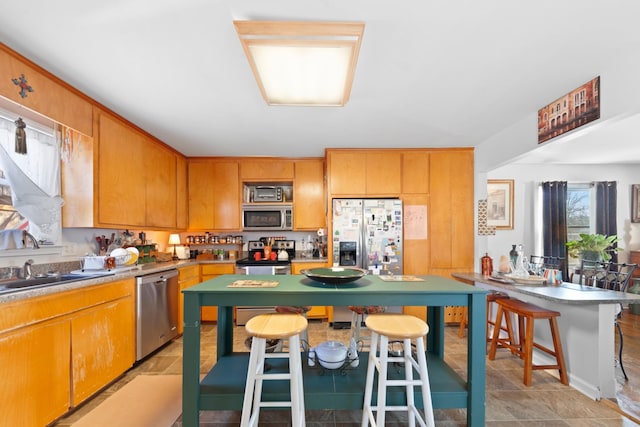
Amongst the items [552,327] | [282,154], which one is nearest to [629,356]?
[552,327]

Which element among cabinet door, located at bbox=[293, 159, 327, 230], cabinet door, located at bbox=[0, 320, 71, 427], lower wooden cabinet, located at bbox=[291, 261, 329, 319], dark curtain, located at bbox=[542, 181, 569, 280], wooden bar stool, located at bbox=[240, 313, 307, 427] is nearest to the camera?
wooden bar stool, located at bbox=[240, 313, 307, 427]

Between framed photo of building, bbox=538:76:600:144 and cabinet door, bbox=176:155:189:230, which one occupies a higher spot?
framed photo of building, bbox=538:76:600:144

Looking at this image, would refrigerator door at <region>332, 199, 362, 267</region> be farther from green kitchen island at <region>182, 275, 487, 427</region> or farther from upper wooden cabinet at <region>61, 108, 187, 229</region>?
upper wooden cabinet at <region>61, 108, 187, 229</region>

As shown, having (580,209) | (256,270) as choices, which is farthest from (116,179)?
(580,209)

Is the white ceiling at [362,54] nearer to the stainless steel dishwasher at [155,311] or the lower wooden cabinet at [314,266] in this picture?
the stainless steel dishwasher at [155,311]

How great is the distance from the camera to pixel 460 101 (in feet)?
7.76

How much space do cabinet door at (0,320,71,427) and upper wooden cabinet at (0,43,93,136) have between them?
4.81 ft

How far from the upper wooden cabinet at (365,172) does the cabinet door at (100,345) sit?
266 cm

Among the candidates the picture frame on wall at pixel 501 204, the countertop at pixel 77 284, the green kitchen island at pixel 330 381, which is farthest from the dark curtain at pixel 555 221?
the countertop at pixel 77 284

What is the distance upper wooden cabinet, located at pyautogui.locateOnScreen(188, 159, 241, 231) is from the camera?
416 centimetres

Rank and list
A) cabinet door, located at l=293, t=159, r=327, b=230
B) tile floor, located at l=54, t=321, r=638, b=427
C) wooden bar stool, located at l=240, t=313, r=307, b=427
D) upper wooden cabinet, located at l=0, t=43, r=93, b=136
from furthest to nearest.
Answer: cabinet door, located at l=293, t=159, r=327, b=230, tile floor, located at l=54, t=321, r=638, b=427, upper wooden cabinet, located at l=0, t=43, r=93, b=136, wooden bar stool, located at l=240, t=313, r=307, b=427

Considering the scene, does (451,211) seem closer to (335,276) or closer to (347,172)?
(347,172)

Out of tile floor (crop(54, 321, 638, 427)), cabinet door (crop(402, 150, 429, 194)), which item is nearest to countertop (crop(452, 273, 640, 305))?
tile floor (crop(54, 321, 638, 427))

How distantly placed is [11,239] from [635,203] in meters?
8.15
